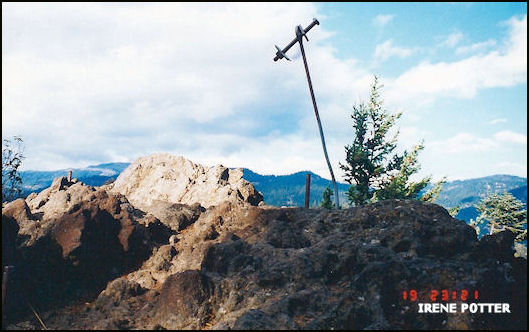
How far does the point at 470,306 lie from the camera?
A: 8.27 meters

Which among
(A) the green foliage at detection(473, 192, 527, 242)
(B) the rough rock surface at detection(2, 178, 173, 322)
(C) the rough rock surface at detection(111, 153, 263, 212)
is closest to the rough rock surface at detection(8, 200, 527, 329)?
(B) the rough rock surface at detection(2, 178, 173, 322)

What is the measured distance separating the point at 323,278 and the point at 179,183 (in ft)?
47.1

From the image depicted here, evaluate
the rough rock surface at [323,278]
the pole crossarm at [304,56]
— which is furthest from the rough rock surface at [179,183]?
the rough rock surface at [323,278]

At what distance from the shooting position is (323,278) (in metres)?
10.3

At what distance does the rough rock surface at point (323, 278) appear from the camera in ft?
28.4

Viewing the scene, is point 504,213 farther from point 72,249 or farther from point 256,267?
point 72,249

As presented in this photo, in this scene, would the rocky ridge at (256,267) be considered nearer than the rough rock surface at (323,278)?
No

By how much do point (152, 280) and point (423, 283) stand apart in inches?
378

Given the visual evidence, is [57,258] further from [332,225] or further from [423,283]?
[423,283]

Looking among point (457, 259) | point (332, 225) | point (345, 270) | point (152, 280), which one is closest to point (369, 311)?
point (345, 270)
